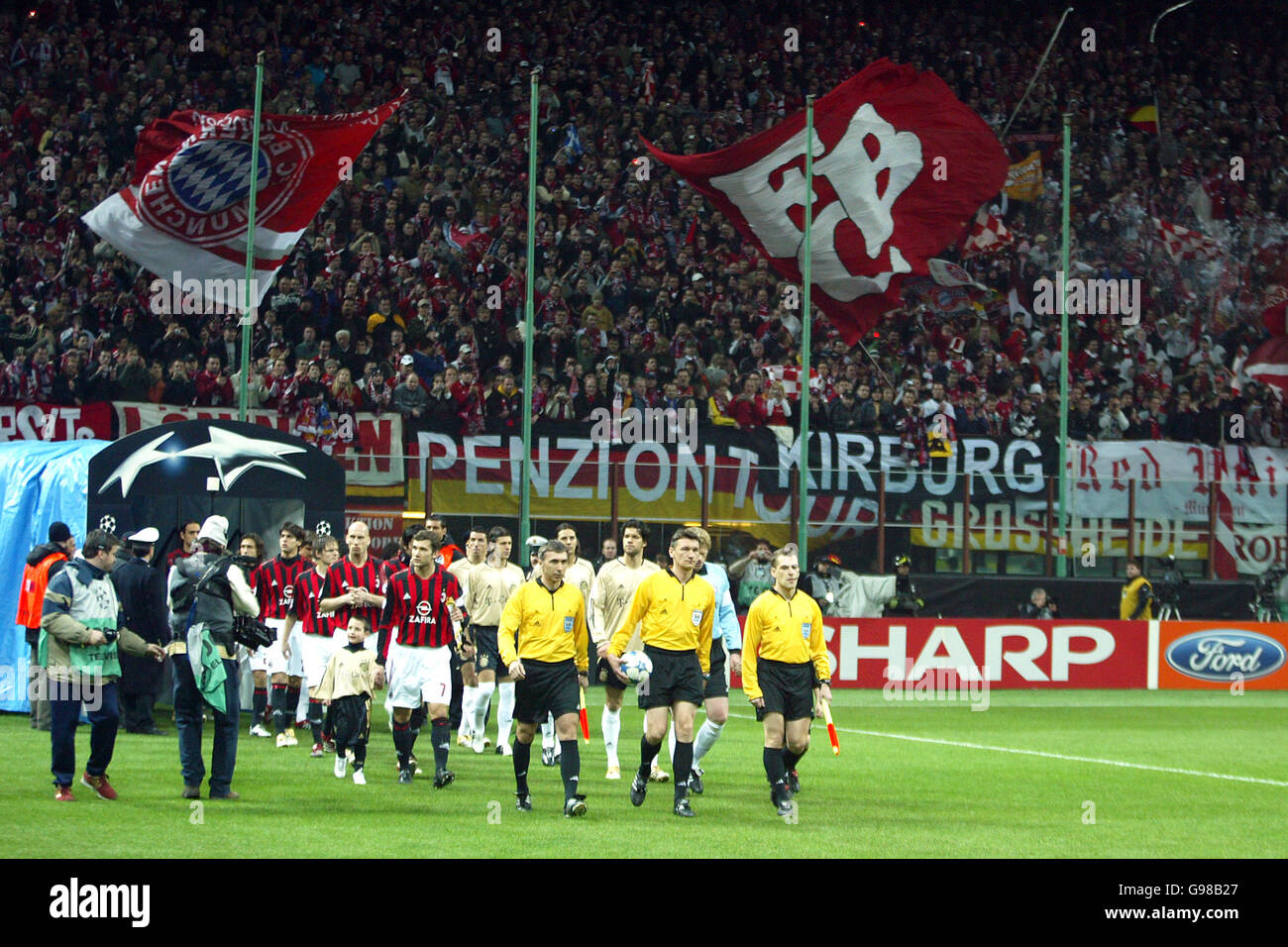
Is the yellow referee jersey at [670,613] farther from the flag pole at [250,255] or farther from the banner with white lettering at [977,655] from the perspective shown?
the banner with white lettering at [977,655]

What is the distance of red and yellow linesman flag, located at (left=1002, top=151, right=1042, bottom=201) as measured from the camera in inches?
1372

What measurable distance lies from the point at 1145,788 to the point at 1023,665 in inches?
408

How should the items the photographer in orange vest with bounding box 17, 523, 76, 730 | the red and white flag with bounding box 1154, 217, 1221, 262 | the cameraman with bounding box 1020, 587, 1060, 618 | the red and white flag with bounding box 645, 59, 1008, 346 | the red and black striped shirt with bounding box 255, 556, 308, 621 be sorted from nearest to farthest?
the photographer in orange vest with bounding box 17, 523, 76, 730
the red and black striped shirt with bounding box 255, 556, 308, 621
the red and white flag with bounding box 645, 59, 1008, 346
the cameraman with bounding box 1020, 587, 1060, 618
the red and white flag with bounding box 1154, 217, 1221, 262

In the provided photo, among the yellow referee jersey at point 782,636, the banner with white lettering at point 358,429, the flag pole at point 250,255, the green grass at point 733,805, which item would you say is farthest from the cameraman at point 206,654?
the banner with white lettering at point 358,429

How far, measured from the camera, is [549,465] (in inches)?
955

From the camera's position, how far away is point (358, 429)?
2472 cm

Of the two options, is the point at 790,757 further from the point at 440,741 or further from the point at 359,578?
the point at 359,578

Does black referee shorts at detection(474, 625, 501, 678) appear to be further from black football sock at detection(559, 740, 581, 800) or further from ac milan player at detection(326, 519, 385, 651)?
black football sock at detection(559, 740, 581, 800)

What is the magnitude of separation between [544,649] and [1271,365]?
2510cm

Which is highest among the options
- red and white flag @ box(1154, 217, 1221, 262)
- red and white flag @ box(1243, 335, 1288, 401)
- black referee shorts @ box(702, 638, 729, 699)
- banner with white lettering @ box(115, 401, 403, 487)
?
red and white flag @ box(1154, 217, 1221, 262)

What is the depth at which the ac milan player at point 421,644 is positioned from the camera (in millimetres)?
13477

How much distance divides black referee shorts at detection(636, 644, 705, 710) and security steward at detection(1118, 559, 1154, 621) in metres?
14.6

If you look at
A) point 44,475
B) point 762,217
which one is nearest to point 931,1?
point 762,217

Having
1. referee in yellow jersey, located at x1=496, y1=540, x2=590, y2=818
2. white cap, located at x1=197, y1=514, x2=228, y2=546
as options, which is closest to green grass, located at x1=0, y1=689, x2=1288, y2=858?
referee in yellow jersey, located at x1=496, y1=540, x2=590, y2=818
